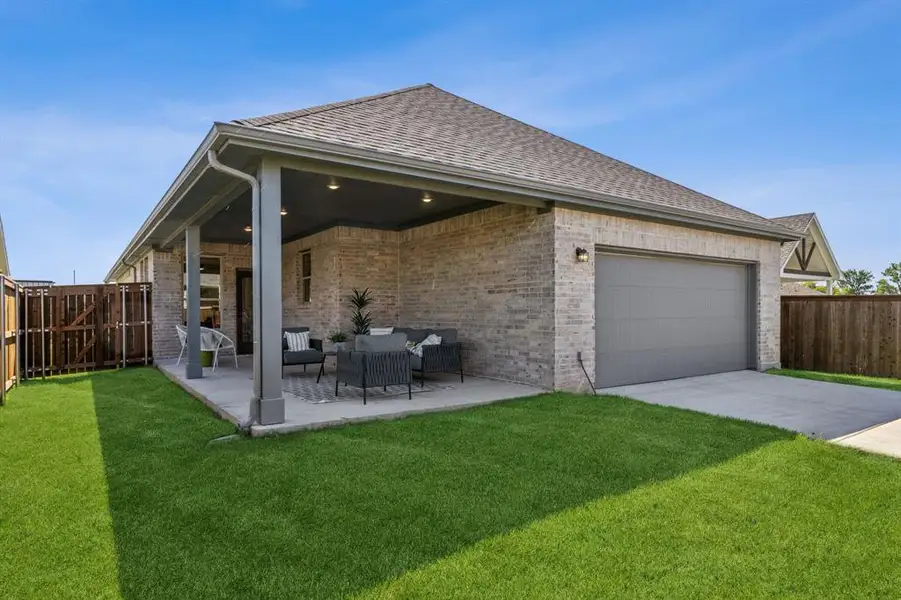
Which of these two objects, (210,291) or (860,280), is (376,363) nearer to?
(210,291)

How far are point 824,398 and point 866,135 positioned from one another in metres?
14.1

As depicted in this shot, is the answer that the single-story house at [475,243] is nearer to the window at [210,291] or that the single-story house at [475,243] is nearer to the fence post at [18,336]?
the window at [210,291]

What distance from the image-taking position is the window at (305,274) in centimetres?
1202

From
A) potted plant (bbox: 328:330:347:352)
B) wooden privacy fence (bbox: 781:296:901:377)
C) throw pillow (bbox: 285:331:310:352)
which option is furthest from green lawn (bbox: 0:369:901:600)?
wooden privacy fence (bbox: 781:296:901:377)

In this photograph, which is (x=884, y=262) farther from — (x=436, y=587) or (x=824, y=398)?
(x=436, y=587)

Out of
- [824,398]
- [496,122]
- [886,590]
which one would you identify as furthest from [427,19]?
[886,590]

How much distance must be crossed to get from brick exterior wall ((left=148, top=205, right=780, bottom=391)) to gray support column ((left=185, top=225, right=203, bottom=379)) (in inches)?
104

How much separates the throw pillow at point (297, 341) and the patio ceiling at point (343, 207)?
2.26m

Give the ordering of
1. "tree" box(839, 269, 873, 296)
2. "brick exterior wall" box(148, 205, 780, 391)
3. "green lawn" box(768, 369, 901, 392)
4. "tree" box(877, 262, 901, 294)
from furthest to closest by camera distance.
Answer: "tree" box(839, 269, 873, 296) < "tree" box(877, 262, 901, 294) < "green lawn" box(768, 369, 901, 392) < "brick exterior wall" box(148, 205, 780, 391)

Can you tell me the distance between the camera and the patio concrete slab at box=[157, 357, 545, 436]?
17.9 ft

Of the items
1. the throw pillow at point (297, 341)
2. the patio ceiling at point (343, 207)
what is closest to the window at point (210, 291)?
the patio ceiling at point (343, 207)

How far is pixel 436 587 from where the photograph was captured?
93.0 inches

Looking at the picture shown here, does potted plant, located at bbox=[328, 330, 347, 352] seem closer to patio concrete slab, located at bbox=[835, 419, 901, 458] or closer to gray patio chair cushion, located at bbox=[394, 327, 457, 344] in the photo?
gray patio chair cushion, located at bbox=[394, 327, 457, 344]

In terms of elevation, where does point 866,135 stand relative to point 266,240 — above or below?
above
